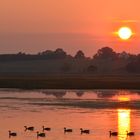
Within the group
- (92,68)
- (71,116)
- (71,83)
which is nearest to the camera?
(71,116)

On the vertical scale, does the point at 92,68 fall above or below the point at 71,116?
above

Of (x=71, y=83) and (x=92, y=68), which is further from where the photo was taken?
(x=92, y=68)

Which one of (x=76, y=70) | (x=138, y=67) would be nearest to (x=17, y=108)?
(x=138, y=67)

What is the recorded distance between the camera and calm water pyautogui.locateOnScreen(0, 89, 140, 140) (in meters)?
30.0

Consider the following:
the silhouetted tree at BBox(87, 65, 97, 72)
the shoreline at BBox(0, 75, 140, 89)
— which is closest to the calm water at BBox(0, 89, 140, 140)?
the shoreline at BBox(0, 75, 140, 89)

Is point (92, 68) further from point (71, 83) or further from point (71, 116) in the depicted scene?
point (71, 116)

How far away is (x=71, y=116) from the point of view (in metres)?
36.5

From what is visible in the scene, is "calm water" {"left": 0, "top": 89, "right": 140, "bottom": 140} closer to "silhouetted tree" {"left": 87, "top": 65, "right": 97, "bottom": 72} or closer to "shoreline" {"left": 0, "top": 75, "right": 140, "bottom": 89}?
"shoreline" {"left": 0, "top": 75, "right": 140, "bottom": 89}

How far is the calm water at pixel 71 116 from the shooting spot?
2997 cm

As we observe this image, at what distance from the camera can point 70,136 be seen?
2917 cm

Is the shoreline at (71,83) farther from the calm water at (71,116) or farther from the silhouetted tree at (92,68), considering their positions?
the silhouetted tree at (92,68)

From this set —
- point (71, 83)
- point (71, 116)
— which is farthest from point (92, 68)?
point (71, 116)

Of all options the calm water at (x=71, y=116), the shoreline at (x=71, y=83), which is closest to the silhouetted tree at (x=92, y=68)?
the shoreline at (x=71, y=83)

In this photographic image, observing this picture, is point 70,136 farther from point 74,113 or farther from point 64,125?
point 74,113
